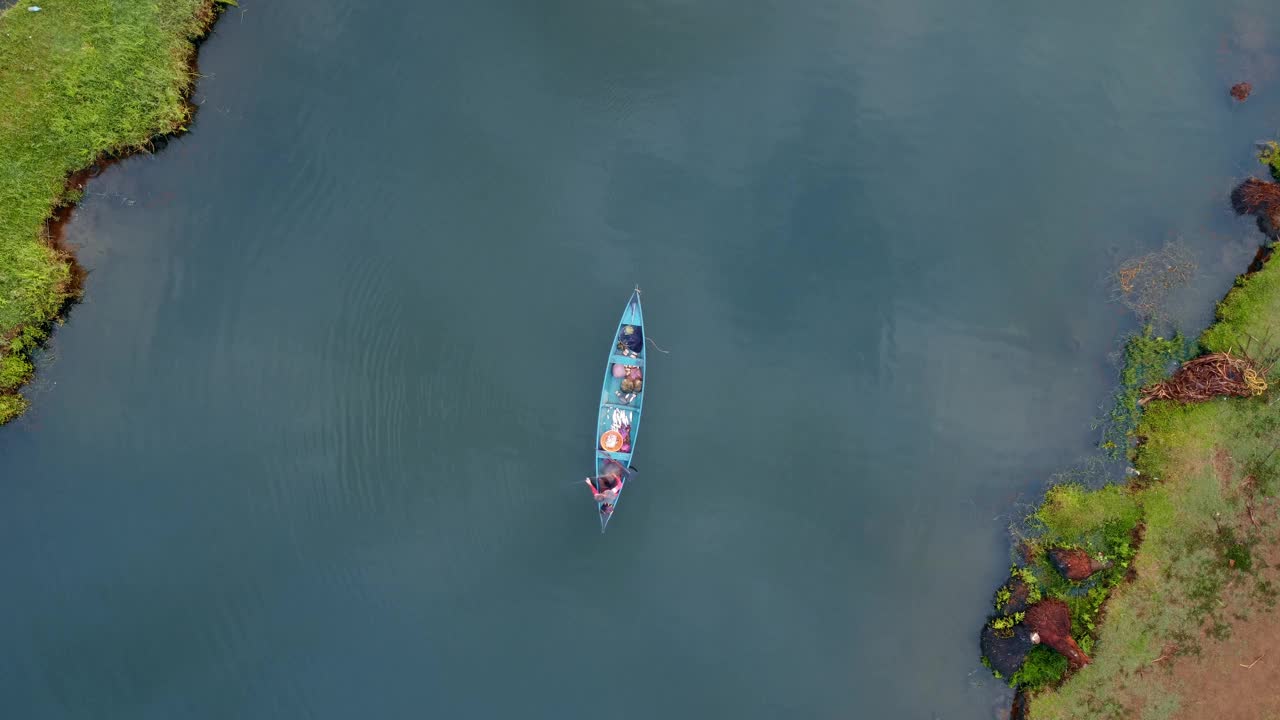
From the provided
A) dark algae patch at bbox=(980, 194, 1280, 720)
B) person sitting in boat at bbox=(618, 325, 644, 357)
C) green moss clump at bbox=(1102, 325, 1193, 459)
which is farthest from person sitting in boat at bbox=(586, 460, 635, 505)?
green moss clump at bbox=(1102, 325, 1193, 459)

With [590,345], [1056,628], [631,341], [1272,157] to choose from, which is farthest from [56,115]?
[1272,157]

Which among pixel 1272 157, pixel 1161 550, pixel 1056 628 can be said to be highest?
pixel 1272 157

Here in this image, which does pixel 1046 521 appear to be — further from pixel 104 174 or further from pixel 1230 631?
pixel 104 174

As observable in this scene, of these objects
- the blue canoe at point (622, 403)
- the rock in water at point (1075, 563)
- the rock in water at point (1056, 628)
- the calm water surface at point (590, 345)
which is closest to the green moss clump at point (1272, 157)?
the calm water surface at point (590, 345)

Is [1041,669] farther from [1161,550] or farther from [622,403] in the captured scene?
[622,403]

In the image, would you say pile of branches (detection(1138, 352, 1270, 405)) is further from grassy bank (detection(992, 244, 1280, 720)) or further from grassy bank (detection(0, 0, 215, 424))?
grassy bank (detection(0, 0, 215, 424))

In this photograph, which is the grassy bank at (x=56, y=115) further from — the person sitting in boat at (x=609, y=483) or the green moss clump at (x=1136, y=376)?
the green moss clump at (x=1136, y=376)
